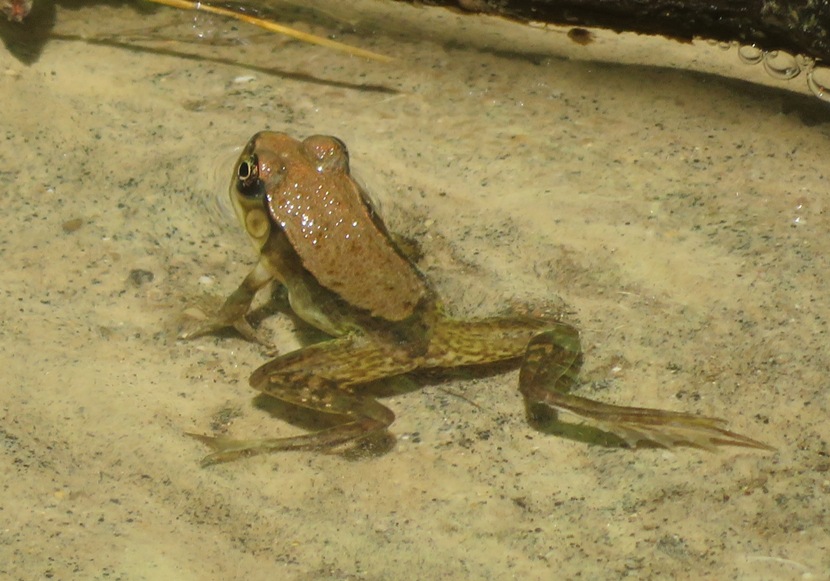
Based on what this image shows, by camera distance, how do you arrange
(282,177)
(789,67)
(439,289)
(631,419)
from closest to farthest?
1. (631,419)
2. (282,177)
3. (439,289)
4. (789,67)

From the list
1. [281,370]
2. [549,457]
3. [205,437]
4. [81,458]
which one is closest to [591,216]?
[549,457]

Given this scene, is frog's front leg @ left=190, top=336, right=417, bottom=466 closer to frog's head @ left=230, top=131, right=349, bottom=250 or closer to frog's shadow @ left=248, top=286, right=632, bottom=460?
frog's shadow @ left=248, top=286, right=632, bottom=460

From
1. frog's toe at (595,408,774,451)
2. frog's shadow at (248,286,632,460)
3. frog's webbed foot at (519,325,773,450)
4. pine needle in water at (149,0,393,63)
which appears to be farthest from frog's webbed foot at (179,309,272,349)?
pine needle in water at (149,0,393,63)

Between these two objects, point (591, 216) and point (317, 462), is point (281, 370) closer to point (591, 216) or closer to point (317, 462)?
point (317, 462)

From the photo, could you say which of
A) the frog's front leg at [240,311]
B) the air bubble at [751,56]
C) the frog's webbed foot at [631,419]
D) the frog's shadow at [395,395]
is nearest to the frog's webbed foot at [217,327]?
the frog's front leg at [240,311]

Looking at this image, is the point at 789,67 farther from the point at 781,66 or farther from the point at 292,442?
the point at 292,442

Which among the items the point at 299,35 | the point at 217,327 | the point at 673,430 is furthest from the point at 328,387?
the point at 299,35
